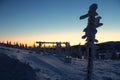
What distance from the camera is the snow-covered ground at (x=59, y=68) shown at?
37156 millimetres

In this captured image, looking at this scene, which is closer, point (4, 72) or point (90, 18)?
point (90, 18)

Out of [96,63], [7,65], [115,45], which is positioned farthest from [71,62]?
[115,45]

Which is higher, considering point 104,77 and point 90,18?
point 90,18

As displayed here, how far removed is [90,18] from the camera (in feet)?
106

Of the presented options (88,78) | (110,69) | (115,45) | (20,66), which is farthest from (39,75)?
(115,45)

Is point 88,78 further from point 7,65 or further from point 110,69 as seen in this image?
point 110,69

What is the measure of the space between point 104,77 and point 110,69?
18.6 feet

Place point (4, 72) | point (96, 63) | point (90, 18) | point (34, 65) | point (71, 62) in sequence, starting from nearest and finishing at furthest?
point (90, 18)
point (4, 72)
point (34, 65)
point (71, 62)
point (96, 63)

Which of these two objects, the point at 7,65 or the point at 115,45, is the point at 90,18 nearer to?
the point at 7,65

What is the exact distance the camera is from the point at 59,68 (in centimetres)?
4075

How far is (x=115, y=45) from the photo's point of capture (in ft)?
278

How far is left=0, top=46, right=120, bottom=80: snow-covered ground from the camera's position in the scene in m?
37.2

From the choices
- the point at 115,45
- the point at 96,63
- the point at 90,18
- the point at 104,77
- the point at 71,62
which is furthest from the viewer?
the point at 115,45

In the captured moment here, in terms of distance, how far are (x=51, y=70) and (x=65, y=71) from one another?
6.68ft
